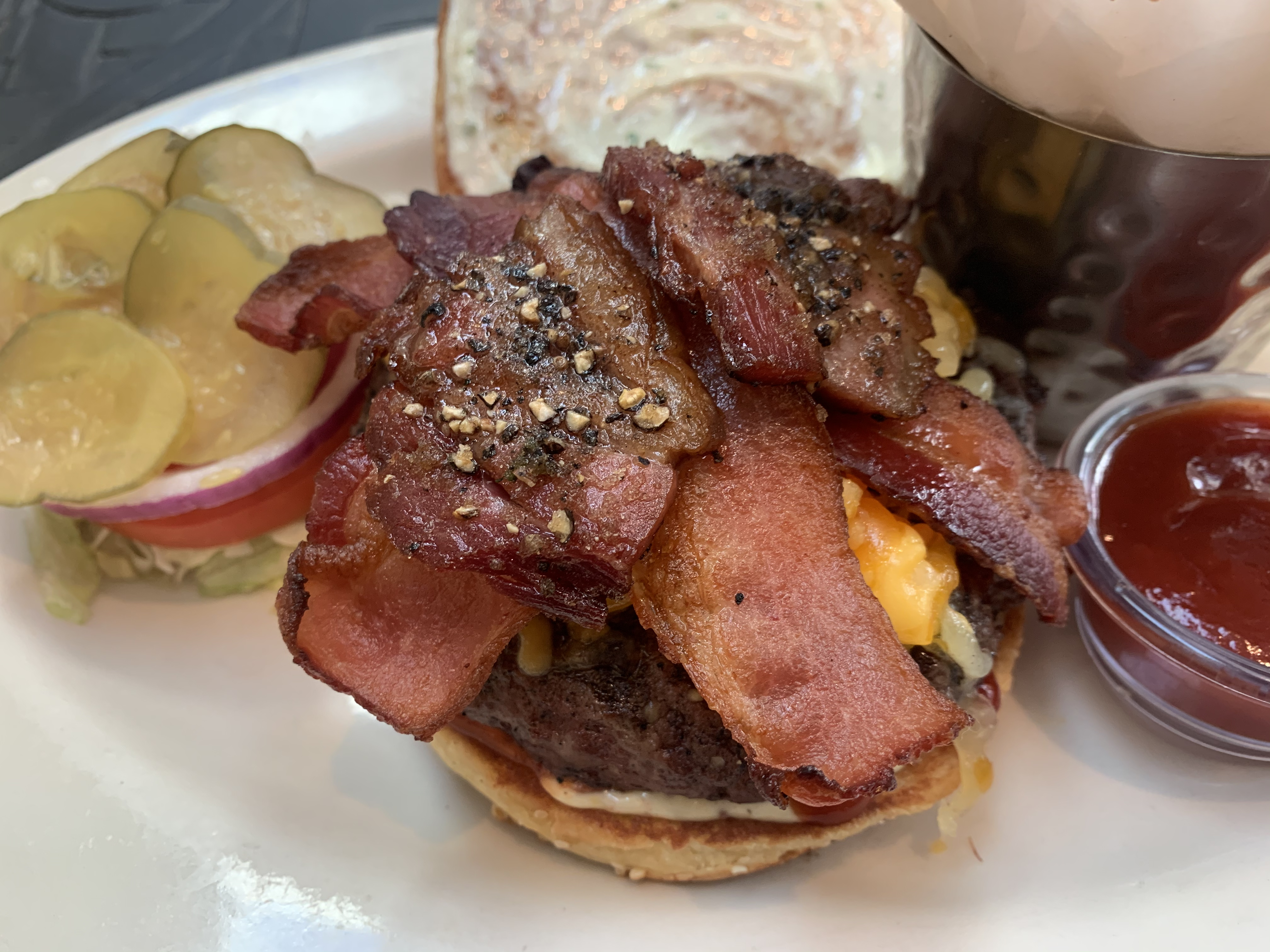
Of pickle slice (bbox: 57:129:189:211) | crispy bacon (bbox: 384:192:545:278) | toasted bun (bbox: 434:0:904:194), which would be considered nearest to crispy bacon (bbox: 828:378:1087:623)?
crispy bacon (bbox: 384:192:545:278)

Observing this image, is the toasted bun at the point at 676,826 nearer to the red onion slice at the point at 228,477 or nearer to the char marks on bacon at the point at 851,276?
the char marks on bacon at the point at 851,276

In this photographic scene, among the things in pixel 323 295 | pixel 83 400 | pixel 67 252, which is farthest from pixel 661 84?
pixel 83 400

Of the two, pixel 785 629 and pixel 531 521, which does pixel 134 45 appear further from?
pixel 785 629

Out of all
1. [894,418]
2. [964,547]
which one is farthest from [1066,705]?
[894,418]

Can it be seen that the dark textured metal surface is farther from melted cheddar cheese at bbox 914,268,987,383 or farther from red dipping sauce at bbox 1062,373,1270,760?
red dipping sauce at bbox 1062,373,1270,760

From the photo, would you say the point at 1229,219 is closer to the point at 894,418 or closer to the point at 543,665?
the point at 894,418

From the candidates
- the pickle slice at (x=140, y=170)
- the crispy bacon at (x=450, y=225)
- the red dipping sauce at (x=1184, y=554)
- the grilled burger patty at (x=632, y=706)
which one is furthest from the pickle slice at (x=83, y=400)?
the red dipping sauce at (x=1184, y=554)
